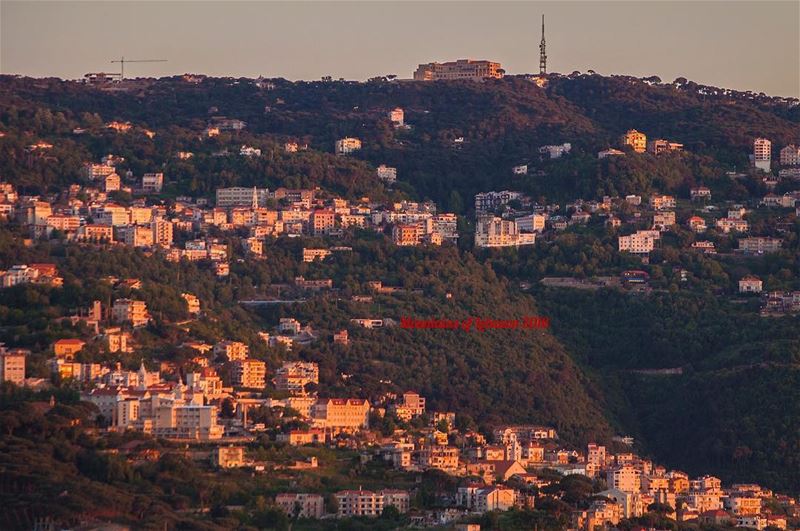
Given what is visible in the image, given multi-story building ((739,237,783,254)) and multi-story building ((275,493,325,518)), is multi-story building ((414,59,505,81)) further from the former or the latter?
multi-story building ((275,493,325,518))

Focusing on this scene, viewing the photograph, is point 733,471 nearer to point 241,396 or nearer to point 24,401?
point 241,396

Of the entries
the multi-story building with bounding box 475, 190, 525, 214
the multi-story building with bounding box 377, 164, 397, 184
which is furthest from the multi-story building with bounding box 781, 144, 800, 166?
the multi-story building with bounding box 377, 164, 397, 184

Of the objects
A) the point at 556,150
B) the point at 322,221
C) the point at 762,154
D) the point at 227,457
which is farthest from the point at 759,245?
the point at 227,457

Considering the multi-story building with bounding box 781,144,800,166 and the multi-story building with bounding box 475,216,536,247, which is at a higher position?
the multi-story building with bounding box 781,144,800,166

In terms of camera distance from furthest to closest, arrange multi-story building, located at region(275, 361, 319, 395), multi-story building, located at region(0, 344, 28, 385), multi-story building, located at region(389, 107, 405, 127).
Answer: multi-story building, located at region(389, 107, 405, 127)
multi-story building, located at region(275, 361, 319, 395)
multi-story building, located at region(0, 344, 28, 385)

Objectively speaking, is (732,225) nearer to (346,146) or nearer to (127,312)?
(346,146)

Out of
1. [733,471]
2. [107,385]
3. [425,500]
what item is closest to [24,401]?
[107,385]
